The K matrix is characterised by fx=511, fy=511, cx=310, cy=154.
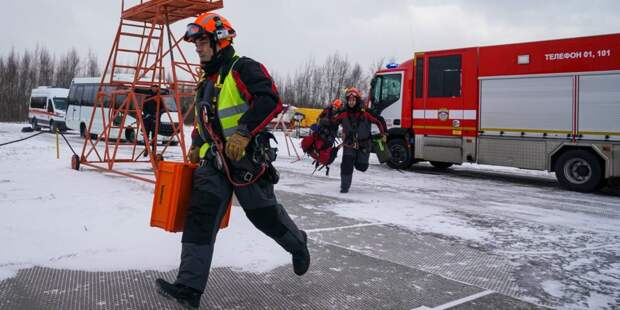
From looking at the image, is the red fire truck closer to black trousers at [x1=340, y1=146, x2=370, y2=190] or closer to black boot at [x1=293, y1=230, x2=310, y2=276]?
black trousers at [x1=340, y1=146, x2=370, y2=190]

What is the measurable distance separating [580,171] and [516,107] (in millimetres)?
1990

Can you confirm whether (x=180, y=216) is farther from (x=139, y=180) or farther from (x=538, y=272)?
(x=139, y=180)

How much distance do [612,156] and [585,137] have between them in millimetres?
665

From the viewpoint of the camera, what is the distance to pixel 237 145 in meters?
3.27

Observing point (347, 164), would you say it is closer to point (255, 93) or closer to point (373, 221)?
point (373, 221)

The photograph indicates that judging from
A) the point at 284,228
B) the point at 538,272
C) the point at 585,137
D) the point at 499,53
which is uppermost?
the point at 499,53

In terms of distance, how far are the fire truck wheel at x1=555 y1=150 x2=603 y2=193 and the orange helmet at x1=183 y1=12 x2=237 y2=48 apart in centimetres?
945

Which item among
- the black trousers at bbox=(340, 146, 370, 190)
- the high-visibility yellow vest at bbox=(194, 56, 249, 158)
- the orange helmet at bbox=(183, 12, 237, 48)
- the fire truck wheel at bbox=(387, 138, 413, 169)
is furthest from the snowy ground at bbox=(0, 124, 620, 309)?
the fire truck wheel at bbox=(387, 138, 413, 169)

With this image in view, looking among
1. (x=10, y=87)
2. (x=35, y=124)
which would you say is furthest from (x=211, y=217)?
(x=10, y=87)

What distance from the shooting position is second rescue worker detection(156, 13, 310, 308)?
128 inches

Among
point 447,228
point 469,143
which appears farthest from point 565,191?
point 447,228

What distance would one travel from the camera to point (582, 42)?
10.7 metres

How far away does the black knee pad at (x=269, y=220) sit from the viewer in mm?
3533

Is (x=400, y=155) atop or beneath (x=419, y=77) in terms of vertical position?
beneath
